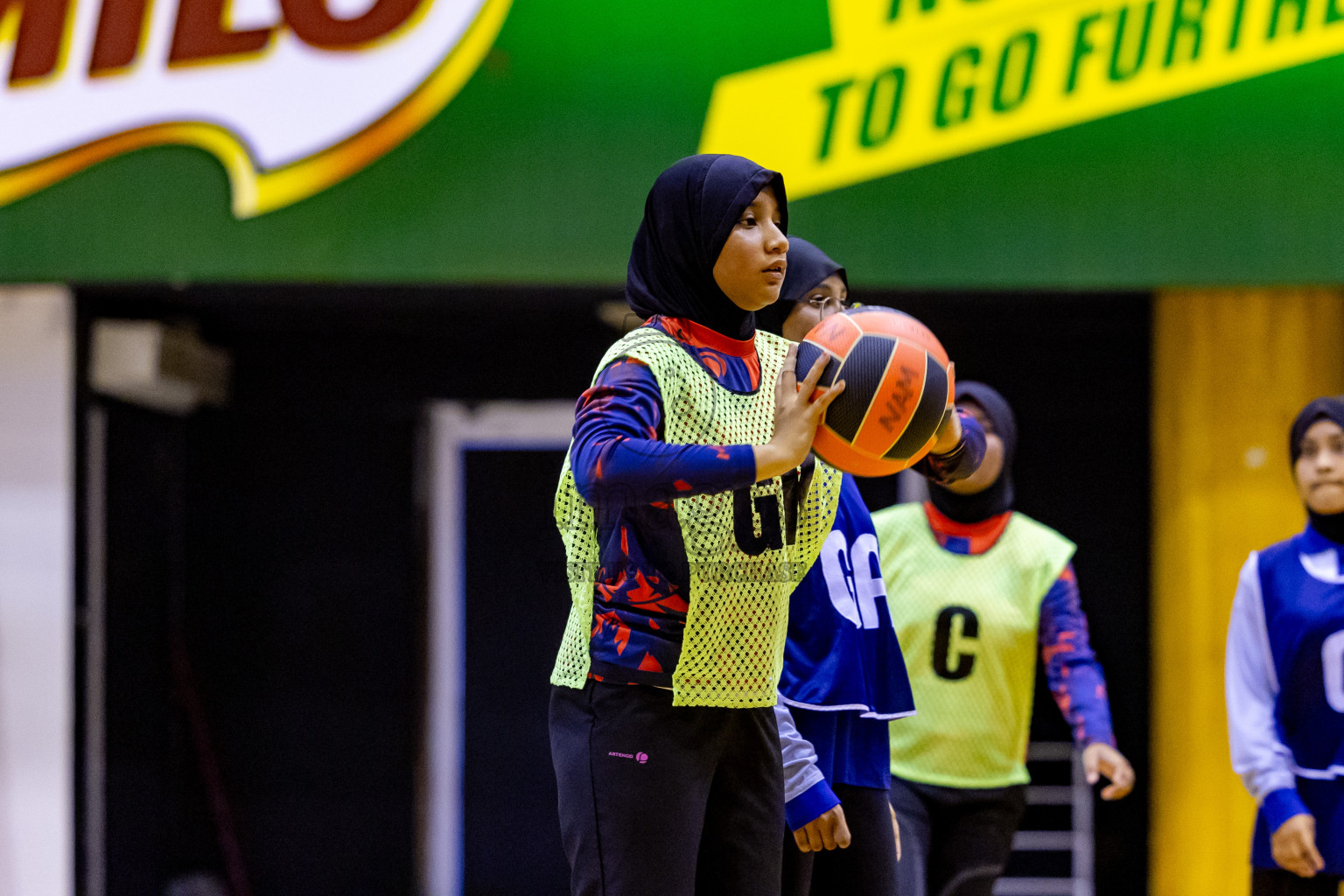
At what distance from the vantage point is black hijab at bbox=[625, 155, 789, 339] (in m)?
2.24

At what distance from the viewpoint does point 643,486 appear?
1943 mm

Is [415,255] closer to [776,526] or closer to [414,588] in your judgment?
[414,588]

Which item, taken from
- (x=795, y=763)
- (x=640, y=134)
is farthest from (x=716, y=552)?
(x=640, y=134)

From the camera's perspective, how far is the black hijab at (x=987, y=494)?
3930 millimetres

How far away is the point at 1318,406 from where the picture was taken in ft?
12.1

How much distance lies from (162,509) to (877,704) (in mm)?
4484

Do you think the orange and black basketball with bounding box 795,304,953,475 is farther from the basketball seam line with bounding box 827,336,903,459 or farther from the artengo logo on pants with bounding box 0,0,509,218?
the artengo logo on pants with bounding box 0,0,509,218

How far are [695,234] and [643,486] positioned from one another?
1.72 ft

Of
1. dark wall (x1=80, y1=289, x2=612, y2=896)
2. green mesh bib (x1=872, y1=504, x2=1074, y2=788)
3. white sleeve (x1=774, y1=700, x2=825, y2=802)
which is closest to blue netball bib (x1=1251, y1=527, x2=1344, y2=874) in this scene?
green mesh bib (x1=872, y1=504, x2=1074, y2=788)

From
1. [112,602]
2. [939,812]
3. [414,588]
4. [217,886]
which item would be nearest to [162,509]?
[112,602]

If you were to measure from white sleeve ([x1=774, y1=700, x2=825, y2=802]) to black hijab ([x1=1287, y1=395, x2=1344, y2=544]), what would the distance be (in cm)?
180

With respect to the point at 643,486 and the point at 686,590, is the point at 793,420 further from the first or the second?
the point at 686,590

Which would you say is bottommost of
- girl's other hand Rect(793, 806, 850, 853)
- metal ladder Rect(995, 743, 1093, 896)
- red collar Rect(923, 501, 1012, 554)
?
metal ladder Rect(995, 743, 1093, 896)

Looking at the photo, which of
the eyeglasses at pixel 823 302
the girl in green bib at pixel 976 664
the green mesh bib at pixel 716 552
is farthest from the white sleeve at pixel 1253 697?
the green mesh bib at pixel 716 552
